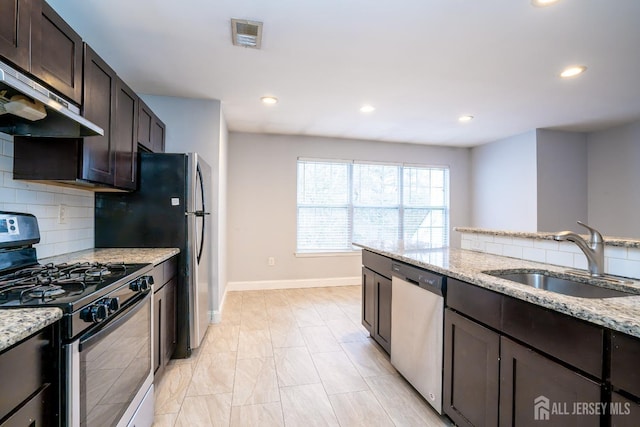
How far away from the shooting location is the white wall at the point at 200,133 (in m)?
3.32

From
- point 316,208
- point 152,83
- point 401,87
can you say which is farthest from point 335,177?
point 152,83

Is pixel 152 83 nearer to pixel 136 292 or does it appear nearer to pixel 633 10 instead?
pixel 136 292

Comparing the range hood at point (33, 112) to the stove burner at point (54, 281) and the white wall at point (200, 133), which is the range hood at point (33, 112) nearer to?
the stove burner at point (54, 281)

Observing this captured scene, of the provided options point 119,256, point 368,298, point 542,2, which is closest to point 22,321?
point 119,256

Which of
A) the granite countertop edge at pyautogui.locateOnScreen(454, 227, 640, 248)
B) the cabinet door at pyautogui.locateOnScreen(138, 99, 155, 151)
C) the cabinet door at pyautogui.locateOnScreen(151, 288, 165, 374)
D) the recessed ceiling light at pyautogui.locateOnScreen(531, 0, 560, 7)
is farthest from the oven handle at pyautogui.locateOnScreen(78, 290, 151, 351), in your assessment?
the recessed ceiling light at pyautogui.locateOnScreen(531, 0, 560, 7)

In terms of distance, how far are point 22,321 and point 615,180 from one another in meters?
5.97

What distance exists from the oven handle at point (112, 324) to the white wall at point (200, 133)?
1.69m

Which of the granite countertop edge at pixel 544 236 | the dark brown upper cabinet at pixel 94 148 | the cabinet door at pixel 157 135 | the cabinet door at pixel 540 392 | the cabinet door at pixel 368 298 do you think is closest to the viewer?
the cabinet door at pixel 540 392

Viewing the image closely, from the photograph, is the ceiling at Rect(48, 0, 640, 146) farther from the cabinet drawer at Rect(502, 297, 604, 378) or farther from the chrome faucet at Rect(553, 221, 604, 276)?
the cabinet drawer at Rect(502, 297, 604, 378)

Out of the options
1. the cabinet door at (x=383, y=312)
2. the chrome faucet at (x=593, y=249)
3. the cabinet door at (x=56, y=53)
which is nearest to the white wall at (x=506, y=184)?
the cabinet door at (x=383, y=312)

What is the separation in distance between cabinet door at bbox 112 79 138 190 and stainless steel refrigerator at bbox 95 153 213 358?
15 centimetres

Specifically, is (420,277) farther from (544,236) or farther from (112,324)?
(112,324)
